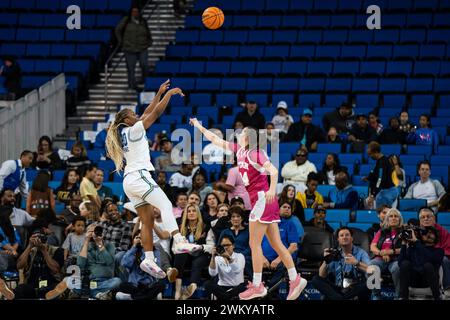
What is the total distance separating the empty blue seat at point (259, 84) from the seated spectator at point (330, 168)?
4.12 meters

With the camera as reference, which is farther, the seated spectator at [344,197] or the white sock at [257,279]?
the seated spectator at [344,197]

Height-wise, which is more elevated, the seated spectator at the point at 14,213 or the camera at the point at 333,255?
the seated spectator at the point at 14,213

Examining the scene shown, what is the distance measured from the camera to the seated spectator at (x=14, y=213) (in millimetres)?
17875

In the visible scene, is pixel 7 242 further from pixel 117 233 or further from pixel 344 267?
pixel 344 267

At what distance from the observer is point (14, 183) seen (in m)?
19.6

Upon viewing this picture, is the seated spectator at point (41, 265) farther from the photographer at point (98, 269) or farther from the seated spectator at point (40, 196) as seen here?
the seated spectator at point (40, 196)

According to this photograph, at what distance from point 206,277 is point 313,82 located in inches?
283

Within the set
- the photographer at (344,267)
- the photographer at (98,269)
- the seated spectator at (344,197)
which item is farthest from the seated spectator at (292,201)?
the photographer at (98,269)

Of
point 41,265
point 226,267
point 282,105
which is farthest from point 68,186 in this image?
point 282,105

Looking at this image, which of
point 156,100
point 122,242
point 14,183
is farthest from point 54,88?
point 156,100

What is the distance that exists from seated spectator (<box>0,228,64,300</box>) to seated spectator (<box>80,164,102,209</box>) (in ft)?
4.27

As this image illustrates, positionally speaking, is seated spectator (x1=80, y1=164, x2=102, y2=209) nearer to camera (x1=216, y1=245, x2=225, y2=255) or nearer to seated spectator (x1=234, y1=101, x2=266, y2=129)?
camera (x1=216, y1=245, x2=225, y2=255)

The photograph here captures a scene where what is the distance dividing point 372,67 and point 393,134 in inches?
123

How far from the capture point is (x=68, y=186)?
1894 cm
